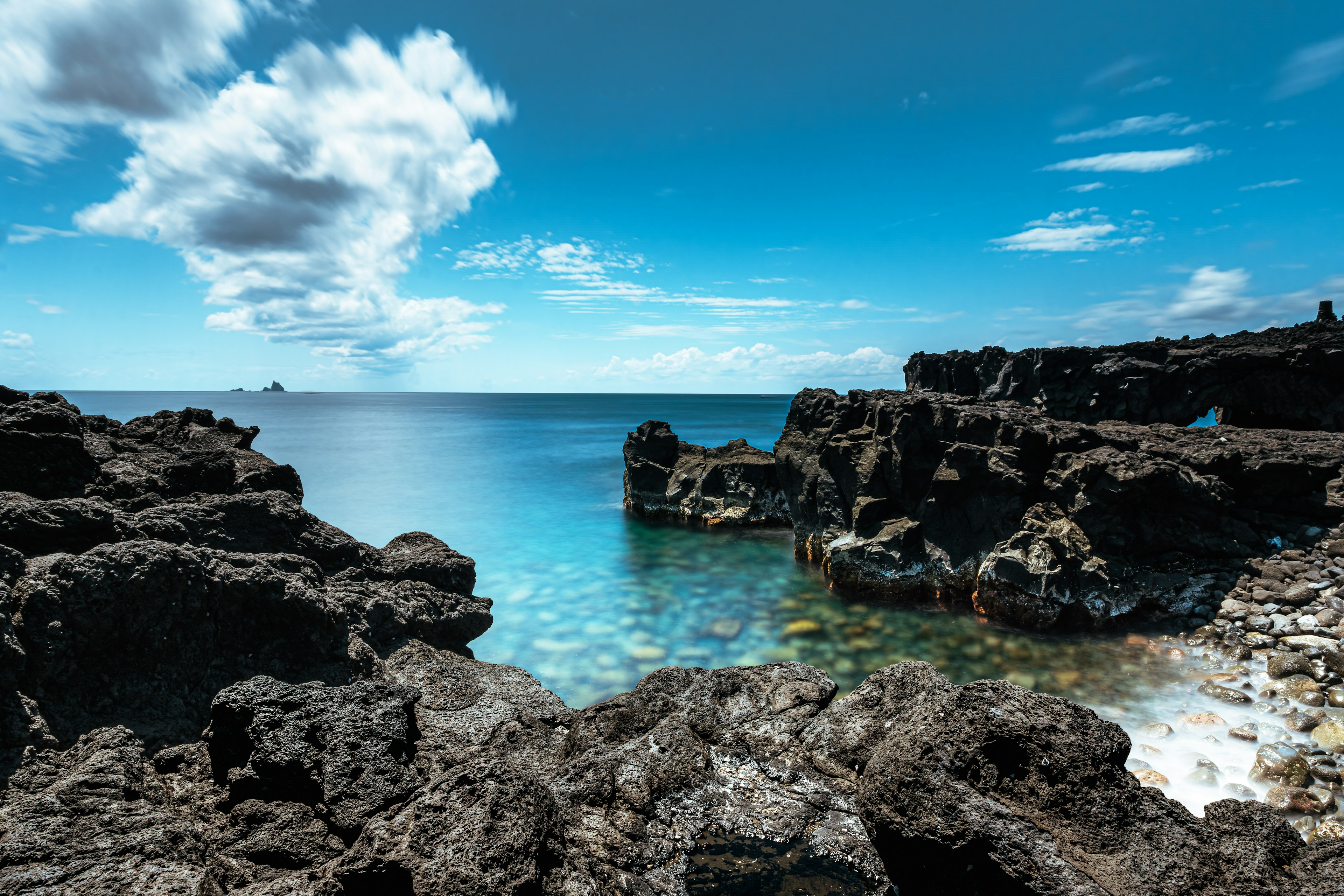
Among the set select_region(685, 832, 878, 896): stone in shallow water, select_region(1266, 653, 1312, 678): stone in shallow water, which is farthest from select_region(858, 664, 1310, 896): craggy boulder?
select_region(1266, 653, 1312, 678): stone in shallow water

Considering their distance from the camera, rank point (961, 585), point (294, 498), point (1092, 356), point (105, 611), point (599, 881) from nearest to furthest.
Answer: point (599, 881), point (105, 611), point (294, 498), point (961, 585), point (1092, 356)

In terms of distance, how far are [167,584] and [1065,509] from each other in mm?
14821

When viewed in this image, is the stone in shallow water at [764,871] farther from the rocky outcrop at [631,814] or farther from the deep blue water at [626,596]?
the deep blue water at [626,596]

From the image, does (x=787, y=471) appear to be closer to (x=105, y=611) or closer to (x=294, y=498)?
(x=294, y=498)

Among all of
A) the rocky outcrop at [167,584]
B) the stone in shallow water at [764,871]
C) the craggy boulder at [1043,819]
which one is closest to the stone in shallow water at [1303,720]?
the craggy boulder at [1043,819]

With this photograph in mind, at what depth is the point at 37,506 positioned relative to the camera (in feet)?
16.8

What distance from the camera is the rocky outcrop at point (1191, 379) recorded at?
2067 cm

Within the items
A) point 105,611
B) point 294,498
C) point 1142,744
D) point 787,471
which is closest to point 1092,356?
point 787,471

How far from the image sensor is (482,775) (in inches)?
141

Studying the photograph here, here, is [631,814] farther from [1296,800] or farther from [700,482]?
[700,482]

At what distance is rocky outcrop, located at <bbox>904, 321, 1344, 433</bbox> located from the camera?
20672 millimetres

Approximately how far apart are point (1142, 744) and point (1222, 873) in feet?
19.6

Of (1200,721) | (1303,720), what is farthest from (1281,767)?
(1303,720)

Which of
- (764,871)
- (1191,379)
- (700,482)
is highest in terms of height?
(1191,379)
